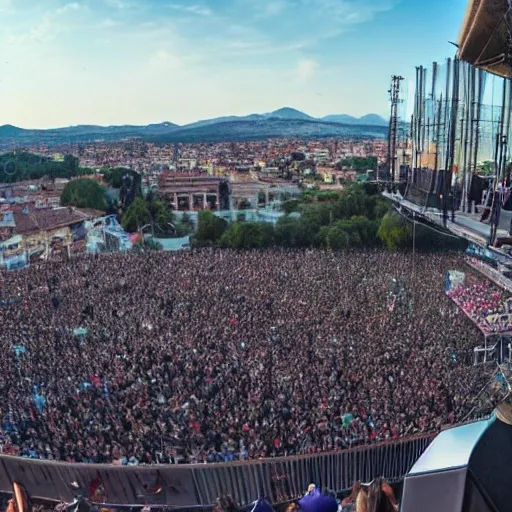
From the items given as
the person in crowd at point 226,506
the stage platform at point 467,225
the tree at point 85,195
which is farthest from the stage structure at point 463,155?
the tree at point 85,195

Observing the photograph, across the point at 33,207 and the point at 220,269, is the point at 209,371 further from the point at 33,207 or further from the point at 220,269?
the point at 33,207

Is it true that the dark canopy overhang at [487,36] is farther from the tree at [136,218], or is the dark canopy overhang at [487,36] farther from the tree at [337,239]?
the tree at [136,218]

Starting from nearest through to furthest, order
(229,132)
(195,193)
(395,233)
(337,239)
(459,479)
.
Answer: (459,479)
(395,233)
(337,239)
(195,193)
(229,132)

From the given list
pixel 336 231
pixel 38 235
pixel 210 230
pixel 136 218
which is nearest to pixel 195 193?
pixel 136 218

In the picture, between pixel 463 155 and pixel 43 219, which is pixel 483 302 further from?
pixel 43 219

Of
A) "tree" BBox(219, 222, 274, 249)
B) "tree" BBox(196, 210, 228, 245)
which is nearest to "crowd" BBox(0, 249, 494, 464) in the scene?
"tree" BBox(219, 222, 274, 249)

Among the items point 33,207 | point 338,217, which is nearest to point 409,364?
point 338,217
